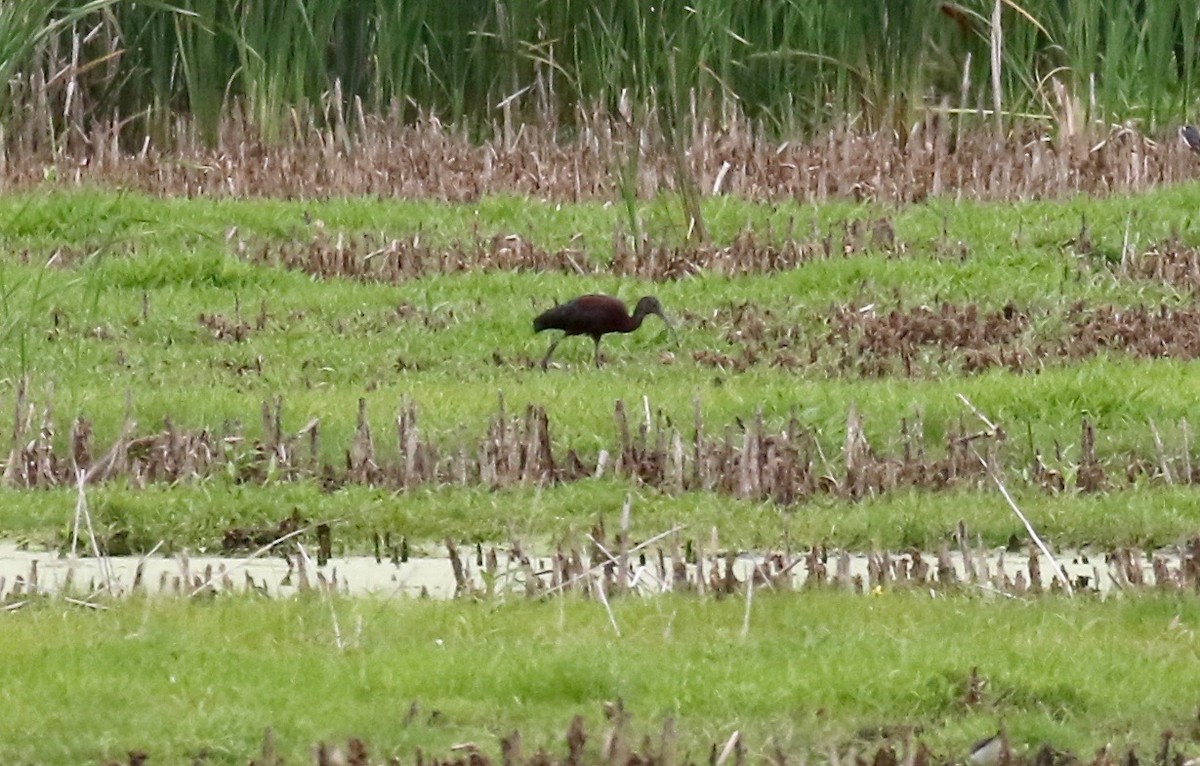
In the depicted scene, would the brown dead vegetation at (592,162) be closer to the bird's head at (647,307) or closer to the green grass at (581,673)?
the bird's head at (647,307)

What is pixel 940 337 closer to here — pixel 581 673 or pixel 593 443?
pixel 593 443

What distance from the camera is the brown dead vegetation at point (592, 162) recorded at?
15.2 m

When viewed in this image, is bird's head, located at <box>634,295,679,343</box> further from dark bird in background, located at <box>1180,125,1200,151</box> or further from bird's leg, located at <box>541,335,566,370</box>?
dark bird in background, located at <box>1180,125,1200,151</box>

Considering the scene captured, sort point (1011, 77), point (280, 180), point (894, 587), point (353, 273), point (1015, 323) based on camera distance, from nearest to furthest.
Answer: point (894, 587) → point (1015, 323) → point (353, 273) → point (280, 180) → point (1011, 77)

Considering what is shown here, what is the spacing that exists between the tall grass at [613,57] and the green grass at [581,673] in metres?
9.18

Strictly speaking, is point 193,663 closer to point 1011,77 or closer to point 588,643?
point 588,643

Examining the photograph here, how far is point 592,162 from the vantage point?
53.8ft

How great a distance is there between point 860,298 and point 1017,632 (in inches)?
236

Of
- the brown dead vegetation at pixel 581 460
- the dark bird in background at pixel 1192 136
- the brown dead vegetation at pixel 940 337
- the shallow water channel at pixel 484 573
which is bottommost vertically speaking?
the brown dead vegetation at pixel 940 337

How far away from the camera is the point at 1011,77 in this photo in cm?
1738

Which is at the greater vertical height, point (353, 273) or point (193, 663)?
point (193, 663)

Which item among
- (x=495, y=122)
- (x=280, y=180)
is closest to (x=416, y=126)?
(x=495, y=122)

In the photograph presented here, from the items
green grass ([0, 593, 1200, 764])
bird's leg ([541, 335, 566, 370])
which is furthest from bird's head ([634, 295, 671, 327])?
green grass ([0, 593, 1200, 764])

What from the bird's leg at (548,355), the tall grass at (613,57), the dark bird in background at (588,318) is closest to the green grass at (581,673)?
the dark bird in background at (588,318)
